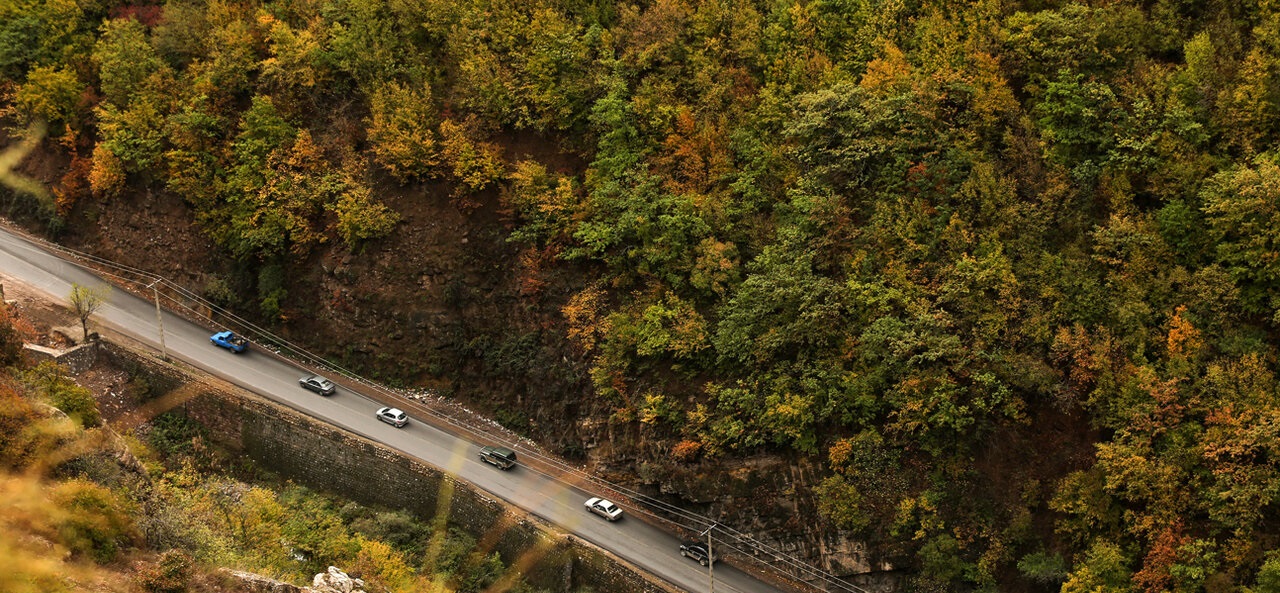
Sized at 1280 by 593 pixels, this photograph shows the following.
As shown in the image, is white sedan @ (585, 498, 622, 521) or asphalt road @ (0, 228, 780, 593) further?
white sedan @ (585, 498, 622, 521)

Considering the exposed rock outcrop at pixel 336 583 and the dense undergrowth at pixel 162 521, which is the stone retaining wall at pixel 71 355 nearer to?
the dense undergrowth at pixel 162 521

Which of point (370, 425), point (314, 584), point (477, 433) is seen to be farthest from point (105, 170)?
point (314, 584)

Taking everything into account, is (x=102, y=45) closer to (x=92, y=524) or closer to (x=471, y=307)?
(x=471, y=307)

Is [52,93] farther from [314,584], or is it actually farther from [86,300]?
[314,584]

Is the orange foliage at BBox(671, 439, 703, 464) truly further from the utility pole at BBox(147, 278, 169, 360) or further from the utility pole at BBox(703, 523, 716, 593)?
the utility pole at BBox(147, 278, 169, 360)

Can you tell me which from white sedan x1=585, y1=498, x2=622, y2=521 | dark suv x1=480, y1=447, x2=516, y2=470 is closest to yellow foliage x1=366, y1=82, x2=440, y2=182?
dark suv x1=480, y1=447, x2=516, y2=470

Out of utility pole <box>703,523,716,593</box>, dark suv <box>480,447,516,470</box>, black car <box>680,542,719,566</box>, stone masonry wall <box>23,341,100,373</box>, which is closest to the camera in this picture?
utility pole <box>703,523,716,593</box>

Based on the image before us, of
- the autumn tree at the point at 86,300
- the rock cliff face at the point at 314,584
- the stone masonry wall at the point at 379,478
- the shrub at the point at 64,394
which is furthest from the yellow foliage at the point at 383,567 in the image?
the autumn tree at the point at 86,300
